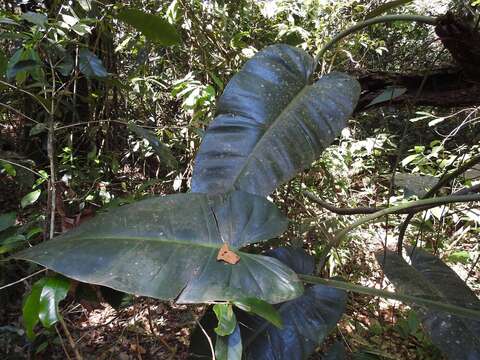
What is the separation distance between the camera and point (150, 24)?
0.99m

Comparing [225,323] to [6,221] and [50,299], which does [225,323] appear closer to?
[50,299]

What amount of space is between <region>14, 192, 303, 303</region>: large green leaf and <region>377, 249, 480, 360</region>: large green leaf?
44cm

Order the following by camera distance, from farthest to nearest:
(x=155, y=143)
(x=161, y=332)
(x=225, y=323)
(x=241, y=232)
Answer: (x=161, y=332) → (x=155, y=143) → (x=241, y=232) → (x=225, y=323)

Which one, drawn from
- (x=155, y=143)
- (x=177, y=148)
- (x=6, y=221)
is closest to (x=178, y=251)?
(x=6, y=221)

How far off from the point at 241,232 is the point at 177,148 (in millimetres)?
1575

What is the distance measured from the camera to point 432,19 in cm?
84

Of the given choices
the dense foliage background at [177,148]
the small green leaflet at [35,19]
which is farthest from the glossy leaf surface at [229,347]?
the small green leaflet at [35,19]

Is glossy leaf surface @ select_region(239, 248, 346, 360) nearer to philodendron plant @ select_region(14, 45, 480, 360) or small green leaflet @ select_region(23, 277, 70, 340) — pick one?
philodendron plant @ select_region(14, 45, 480, 360)

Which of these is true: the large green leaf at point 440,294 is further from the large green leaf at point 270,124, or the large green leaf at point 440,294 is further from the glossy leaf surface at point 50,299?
the glossy leaf surface at point 50,299

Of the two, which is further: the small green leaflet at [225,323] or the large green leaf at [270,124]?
the large green leaf at [270,124]

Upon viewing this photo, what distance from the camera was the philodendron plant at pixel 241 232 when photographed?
512mm

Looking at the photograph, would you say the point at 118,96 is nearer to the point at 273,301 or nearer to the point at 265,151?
the point at 265,151

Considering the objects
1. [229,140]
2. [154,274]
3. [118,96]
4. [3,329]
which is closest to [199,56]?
[118,96]

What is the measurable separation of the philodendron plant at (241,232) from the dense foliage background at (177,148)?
0.79 feet
